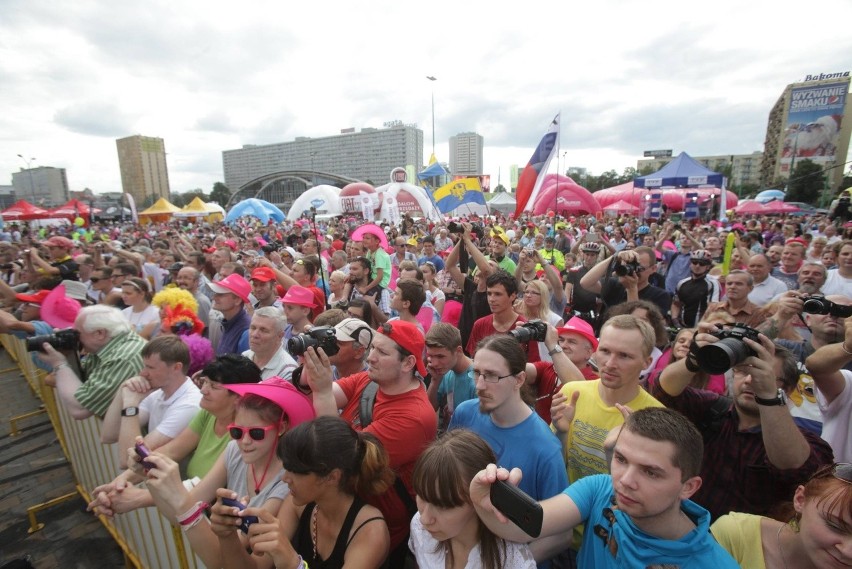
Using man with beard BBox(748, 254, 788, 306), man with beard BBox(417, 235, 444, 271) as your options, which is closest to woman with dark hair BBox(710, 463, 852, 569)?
man with beard BBox(748, 254, 788, 306)

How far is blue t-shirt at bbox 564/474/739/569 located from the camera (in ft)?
4.18

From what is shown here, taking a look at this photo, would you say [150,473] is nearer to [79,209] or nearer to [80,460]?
[80,460]

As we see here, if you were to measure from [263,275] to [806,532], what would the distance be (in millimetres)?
4443

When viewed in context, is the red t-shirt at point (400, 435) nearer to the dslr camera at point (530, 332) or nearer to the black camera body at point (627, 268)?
the dslr camera at point (530, 332)

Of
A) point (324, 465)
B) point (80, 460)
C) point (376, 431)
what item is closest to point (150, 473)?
point (324, 465)

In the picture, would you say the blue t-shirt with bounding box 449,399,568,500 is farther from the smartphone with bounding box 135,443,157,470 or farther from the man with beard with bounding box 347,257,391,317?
the man with beard with bounding box 347,257,391,317

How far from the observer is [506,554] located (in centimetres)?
143

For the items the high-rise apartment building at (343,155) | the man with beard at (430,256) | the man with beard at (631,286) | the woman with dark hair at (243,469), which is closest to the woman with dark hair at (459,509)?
the woman with dark hair at (243,469)

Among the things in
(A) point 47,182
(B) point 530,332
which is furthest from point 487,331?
(A) point 47,182

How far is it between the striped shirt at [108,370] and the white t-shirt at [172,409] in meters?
0.33

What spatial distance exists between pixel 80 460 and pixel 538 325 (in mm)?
4043

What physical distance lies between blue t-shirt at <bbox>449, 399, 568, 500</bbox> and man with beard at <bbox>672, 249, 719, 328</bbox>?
13.7 feet

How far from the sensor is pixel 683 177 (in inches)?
719

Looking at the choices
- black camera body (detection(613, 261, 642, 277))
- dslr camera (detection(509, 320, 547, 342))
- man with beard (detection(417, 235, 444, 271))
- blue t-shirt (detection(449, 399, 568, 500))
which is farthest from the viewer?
man with beard (detection(417, 235, 444, 271))
